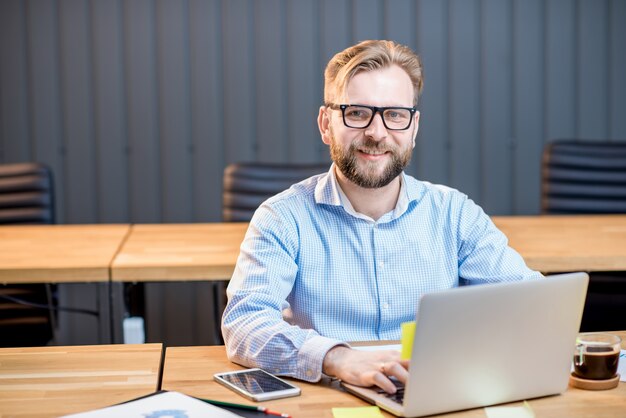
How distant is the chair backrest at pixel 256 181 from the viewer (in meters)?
3.47

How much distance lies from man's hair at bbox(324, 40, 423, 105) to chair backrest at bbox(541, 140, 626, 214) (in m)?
1.73

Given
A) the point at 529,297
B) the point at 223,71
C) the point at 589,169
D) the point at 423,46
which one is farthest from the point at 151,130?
the point at 529,297

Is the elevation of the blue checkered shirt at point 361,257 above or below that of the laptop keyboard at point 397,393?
above

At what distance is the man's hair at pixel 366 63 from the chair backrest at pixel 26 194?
67.9 inches

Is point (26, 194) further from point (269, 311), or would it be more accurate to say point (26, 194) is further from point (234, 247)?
point (269, 311)

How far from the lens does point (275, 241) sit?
2102 millimetres

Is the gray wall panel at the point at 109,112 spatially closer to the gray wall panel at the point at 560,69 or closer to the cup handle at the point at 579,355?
the gray wall panel at the point at 560,69

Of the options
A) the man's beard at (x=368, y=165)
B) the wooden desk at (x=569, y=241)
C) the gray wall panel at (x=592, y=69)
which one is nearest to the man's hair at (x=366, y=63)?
the man's beard at (x=368, y=165)

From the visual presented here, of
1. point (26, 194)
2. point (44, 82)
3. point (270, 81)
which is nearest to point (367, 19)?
point (270, 81)

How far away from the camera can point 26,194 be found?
3.56m

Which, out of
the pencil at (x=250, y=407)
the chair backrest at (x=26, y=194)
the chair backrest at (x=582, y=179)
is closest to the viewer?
the pencil at (x=250, y=407)

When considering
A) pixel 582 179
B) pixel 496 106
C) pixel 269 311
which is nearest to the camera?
pixel 269 311

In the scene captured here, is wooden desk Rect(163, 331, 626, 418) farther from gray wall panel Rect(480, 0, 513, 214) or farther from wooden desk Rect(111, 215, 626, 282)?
gray wall panel Rect(480, 0, 513, 214)

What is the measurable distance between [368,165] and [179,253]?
39.2 inches
